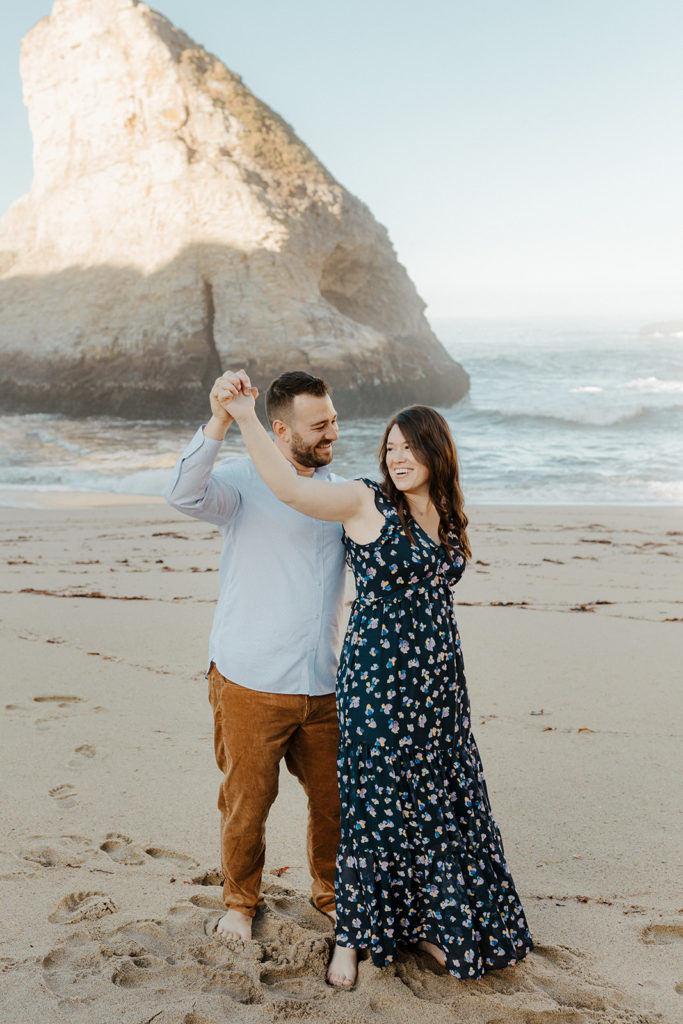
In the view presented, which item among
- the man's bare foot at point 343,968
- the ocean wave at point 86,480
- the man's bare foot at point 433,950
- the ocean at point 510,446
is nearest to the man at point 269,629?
the man's bare foot at point 343,968

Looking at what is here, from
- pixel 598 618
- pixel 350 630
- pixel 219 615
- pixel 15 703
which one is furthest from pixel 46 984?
pixel 598 618

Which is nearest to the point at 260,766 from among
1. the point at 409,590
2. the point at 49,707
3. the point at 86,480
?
the point at 409,590

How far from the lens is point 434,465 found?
2543 millimetres

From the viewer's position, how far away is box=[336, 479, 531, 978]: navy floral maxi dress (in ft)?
8.08

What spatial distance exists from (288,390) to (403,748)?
3.66 feet

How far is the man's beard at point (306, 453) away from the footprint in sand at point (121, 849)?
1.67 meters

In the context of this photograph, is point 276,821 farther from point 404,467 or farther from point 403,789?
point 404,467

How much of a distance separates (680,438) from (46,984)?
2029 centimetres

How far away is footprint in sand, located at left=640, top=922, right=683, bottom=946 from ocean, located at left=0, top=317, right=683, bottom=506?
10005mm

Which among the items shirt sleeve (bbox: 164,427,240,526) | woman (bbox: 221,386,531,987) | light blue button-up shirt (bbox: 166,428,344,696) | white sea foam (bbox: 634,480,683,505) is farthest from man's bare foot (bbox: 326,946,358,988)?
white sea foam (bbox: 634,480,683,505)

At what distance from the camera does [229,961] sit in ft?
8.43

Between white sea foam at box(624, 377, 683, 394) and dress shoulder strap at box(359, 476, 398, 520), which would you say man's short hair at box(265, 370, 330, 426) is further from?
white sea foam at box(624, 377, 683, 394)

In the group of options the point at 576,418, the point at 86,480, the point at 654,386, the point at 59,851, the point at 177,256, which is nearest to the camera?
the point at 59,851

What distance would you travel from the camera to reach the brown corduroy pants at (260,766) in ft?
8.63
